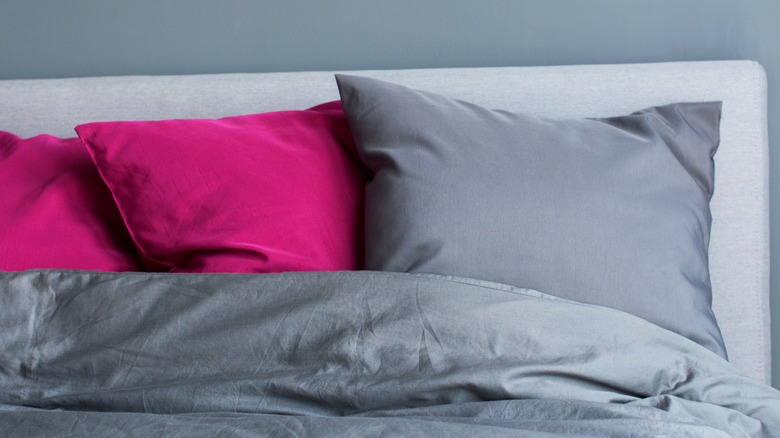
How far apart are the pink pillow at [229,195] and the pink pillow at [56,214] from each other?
0.23 feet

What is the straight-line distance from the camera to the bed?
2.69 feet

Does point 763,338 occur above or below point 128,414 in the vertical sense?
below

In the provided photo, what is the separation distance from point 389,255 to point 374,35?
29.6 inches

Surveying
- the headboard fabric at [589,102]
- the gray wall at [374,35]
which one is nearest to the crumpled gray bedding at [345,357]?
the headboard fabric at [589,102]

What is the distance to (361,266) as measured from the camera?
1198 mm

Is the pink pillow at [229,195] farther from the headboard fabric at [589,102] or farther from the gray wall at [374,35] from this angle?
the gray wall at [374,35]

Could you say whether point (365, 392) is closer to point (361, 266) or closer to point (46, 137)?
point (361, 266)

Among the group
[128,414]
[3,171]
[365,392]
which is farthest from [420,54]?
[128,414]

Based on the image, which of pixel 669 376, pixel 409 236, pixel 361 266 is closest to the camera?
pixel 669 376

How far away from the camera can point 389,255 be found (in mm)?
1103

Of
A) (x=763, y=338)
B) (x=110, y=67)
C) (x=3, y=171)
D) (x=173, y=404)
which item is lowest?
(x=763, y=338)

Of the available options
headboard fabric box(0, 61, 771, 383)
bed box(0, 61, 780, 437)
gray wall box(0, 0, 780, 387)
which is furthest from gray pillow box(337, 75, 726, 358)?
gray wall box(0, 0, 780, 387)

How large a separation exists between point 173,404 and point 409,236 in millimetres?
451

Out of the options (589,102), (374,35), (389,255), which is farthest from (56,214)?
(589,102)
